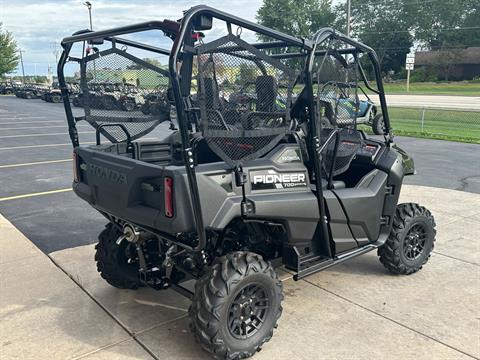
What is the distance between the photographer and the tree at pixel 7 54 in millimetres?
63019

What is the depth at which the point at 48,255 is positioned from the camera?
4.79 meters

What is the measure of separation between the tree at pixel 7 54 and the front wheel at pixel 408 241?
68.3 m

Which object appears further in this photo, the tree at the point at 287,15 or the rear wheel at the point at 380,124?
the tree at the point at 287,15

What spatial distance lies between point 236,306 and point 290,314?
2.42 feet

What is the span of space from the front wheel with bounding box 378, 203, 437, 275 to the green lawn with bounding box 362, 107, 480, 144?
10.3 m

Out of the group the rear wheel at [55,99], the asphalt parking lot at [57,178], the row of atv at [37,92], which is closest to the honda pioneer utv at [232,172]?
the asphalt parking lot at [57,178]

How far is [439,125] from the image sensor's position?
1798 centimetres

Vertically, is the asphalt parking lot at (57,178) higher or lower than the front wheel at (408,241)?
lower

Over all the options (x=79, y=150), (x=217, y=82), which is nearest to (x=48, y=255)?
(x=79, y=150)

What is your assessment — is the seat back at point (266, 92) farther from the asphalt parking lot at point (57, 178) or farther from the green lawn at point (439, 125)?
the green lawn at point (439, 125)

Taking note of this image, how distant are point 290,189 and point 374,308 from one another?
1255 mm

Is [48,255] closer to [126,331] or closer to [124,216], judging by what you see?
[126,331]

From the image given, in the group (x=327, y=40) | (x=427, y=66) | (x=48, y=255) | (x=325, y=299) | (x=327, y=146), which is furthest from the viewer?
(x=427, y=66)

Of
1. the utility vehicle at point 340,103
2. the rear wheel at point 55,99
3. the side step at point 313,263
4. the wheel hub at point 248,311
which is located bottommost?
the wheel hub at point 248,311
